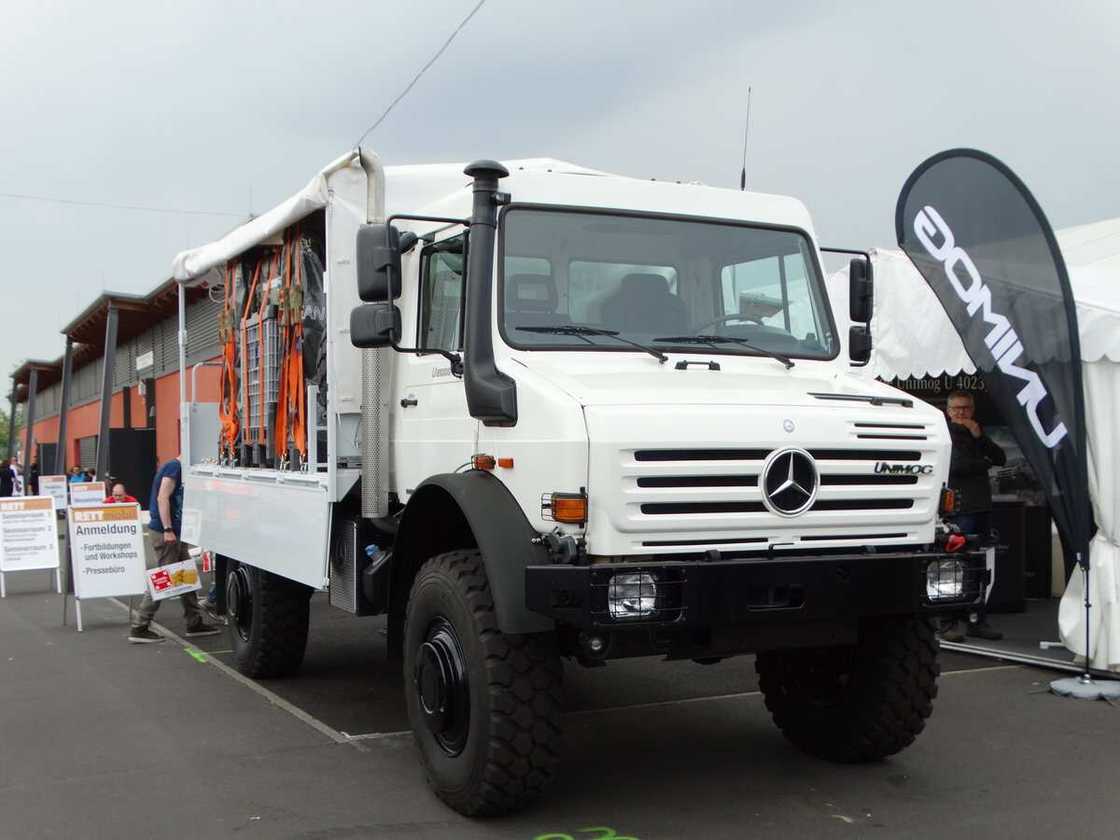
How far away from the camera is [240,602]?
797 cm

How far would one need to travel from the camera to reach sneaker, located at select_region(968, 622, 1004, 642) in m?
8.86

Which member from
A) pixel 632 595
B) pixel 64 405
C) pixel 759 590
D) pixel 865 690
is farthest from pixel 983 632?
pixel 64 405

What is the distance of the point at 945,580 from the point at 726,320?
1573 millimetres

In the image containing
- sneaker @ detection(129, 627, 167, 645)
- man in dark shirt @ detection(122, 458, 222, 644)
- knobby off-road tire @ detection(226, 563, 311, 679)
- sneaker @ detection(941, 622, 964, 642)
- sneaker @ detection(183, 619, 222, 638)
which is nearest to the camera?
knobby off-road tire @ detection(226, 563, 311, 679)

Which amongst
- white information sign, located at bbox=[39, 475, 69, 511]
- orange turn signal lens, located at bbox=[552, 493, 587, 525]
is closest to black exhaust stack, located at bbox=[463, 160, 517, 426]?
orange turn signal lens, located at bbox=[552, 493, 587, 525]

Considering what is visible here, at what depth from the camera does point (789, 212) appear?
5871 millimetres

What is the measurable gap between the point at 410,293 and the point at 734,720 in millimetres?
3112

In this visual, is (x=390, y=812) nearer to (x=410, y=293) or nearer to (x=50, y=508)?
(x=410, y=293)

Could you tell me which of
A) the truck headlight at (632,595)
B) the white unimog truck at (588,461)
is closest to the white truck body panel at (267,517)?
the white unimog truck at (588,461)

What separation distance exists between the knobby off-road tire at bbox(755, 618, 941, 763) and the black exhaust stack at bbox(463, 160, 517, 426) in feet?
6.41

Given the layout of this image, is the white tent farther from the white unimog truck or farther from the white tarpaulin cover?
the white tarpaulin cover

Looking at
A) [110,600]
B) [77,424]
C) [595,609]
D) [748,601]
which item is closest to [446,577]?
[595,609]

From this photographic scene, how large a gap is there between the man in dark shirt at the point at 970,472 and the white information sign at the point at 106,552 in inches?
287

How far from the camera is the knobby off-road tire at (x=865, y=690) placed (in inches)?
207
